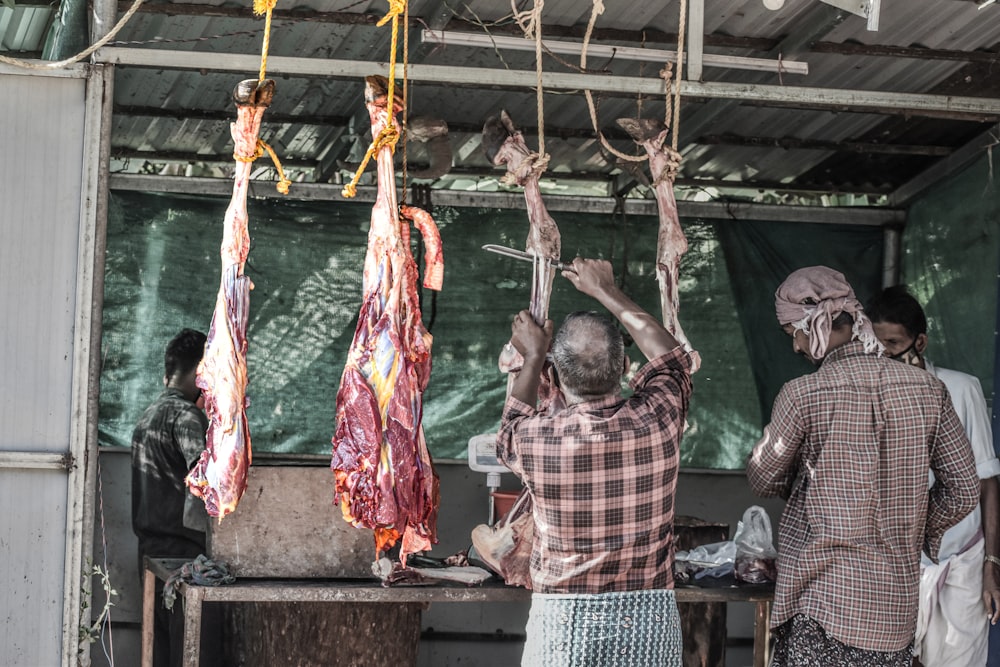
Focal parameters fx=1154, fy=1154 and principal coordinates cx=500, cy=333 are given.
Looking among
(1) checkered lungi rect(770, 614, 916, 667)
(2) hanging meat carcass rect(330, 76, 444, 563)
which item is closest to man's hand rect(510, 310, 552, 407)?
(2) hanging meat carcass rect(330, 76, 444, 563)

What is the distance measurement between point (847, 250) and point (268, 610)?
4077 millimetres

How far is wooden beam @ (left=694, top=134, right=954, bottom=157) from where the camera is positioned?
611 cm

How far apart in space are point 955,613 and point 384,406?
2.55 metres

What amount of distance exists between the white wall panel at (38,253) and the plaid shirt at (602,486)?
5.54 feet

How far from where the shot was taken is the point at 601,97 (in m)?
5.31

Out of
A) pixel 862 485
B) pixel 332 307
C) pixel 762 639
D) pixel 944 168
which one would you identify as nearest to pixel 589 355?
pixel 862 485

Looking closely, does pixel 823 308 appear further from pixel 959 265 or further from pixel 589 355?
pixel 959 265

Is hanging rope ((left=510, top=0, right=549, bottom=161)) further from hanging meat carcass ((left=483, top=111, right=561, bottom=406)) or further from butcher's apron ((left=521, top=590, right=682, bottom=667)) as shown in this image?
butcher's apron ((left=521, top=590, right=682, bottom=667))

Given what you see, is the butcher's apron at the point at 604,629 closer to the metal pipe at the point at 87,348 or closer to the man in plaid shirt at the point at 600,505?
the man in plaid shirt at the point at 600,505

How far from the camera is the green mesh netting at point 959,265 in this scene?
579cm

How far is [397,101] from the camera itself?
13.5 ft

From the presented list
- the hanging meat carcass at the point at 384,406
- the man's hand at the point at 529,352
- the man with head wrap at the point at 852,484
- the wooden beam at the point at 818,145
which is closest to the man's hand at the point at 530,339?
the man's hand at the point at 529,352

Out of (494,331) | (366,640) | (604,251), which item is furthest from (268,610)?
(604,251)

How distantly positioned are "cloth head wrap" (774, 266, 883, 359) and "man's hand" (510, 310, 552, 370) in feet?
2.88
